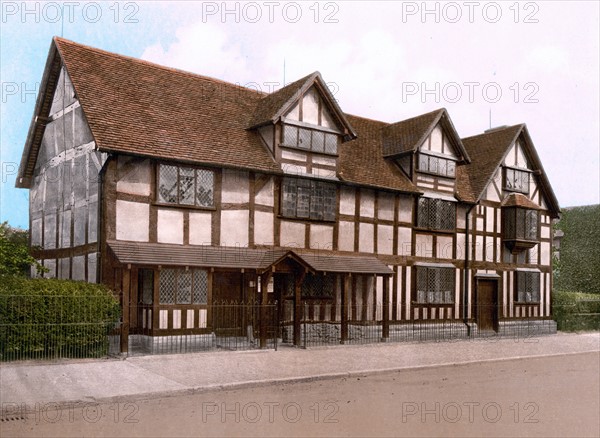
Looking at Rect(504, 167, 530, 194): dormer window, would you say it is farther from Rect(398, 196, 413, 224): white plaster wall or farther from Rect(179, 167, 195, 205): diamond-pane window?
Rect(179, 167, 195, 205): diamond-pane window

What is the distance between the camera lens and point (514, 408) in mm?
10719

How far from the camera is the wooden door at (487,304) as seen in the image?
89.5 ft

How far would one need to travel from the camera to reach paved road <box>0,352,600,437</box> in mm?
9016

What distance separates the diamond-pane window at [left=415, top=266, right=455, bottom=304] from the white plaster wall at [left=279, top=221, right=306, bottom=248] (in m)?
5.70

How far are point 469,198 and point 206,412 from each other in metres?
19.1

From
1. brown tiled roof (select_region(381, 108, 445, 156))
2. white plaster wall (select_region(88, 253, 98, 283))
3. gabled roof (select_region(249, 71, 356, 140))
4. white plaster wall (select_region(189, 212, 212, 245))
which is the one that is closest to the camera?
white plaster wall (select_region(88, 253, 98, 283))

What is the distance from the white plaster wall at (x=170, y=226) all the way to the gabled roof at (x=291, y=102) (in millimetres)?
4662

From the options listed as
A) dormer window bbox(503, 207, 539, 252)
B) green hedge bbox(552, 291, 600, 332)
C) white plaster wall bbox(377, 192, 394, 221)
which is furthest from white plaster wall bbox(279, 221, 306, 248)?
green hedge bbox(552, 291, 600, 332)

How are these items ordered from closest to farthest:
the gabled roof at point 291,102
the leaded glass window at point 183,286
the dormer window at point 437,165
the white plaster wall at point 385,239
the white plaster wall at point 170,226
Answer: the leaded glass window at point 183,286 → the white plaster wall at point 170,226 → the gabled roof at point 291,102 → the white plaster wall at point 385,239 → the dormer window at point 437,165

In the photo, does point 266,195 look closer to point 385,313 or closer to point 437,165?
point 385,313

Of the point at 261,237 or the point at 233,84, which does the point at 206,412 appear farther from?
the point at 233,84

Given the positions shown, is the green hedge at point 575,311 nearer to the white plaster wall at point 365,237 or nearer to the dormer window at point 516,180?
the dormer window at point 516,180

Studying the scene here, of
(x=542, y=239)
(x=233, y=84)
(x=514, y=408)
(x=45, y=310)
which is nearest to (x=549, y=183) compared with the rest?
(x=542, y=239)

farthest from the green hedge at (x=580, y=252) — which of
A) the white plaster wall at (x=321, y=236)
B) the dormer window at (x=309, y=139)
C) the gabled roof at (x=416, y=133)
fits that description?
the dormer window at (x=309, y=139)
